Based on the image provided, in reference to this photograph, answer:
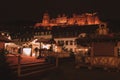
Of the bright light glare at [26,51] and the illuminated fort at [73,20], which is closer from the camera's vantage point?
the bright light glare at [26,51]

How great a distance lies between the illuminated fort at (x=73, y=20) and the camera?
5256 inches

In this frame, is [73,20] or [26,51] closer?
[26,51]

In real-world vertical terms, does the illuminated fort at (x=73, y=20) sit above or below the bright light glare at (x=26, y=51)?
above

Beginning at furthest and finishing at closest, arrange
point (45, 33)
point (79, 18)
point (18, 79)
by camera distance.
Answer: point (79, 18), point (45, 33), point (18, 79)

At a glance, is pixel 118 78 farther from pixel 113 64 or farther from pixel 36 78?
pixel 36 78

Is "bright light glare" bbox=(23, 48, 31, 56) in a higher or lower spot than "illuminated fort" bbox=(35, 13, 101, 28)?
lower

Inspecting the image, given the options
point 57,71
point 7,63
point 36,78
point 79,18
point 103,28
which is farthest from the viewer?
point 79,18

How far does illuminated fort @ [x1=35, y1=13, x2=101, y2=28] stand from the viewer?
134 m

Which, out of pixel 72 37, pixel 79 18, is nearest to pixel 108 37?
pixel 72 37

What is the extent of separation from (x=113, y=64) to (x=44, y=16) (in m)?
124

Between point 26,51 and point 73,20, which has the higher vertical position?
point 73,20

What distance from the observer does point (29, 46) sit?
4022 cm

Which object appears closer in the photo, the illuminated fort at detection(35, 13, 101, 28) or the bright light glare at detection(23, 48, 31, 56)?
the bright light glare at detection(23, 48, 31, 56)

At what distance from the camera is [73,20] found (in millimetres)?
139625
